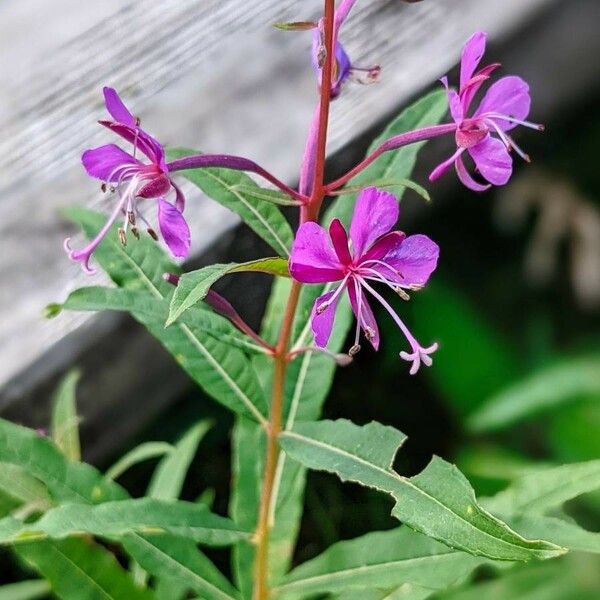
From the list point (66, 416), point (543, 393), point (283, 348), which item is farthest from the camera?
point (543, 393)

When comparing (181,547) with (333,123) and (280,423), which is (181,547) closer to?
(280,423)

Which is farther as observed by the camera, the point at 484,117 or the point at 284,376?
the point at 284,376

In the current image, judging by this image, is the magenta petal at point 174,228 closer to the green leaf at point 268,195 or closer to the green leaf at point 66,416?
the green leaf at point 268,195

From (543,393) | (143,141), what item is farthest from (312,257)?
(543,393)

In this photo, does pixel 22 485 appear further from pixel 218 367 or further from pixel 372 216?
pixel 372 216

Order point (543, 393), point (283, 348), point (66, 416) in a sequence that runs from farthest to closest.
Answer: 1. point (543, 393)
2. point (66, 416)
3. point (283, 348)

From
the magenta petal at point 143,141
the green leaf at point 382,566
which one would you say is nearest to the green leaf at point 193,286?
the magenta petal at point 143,141
